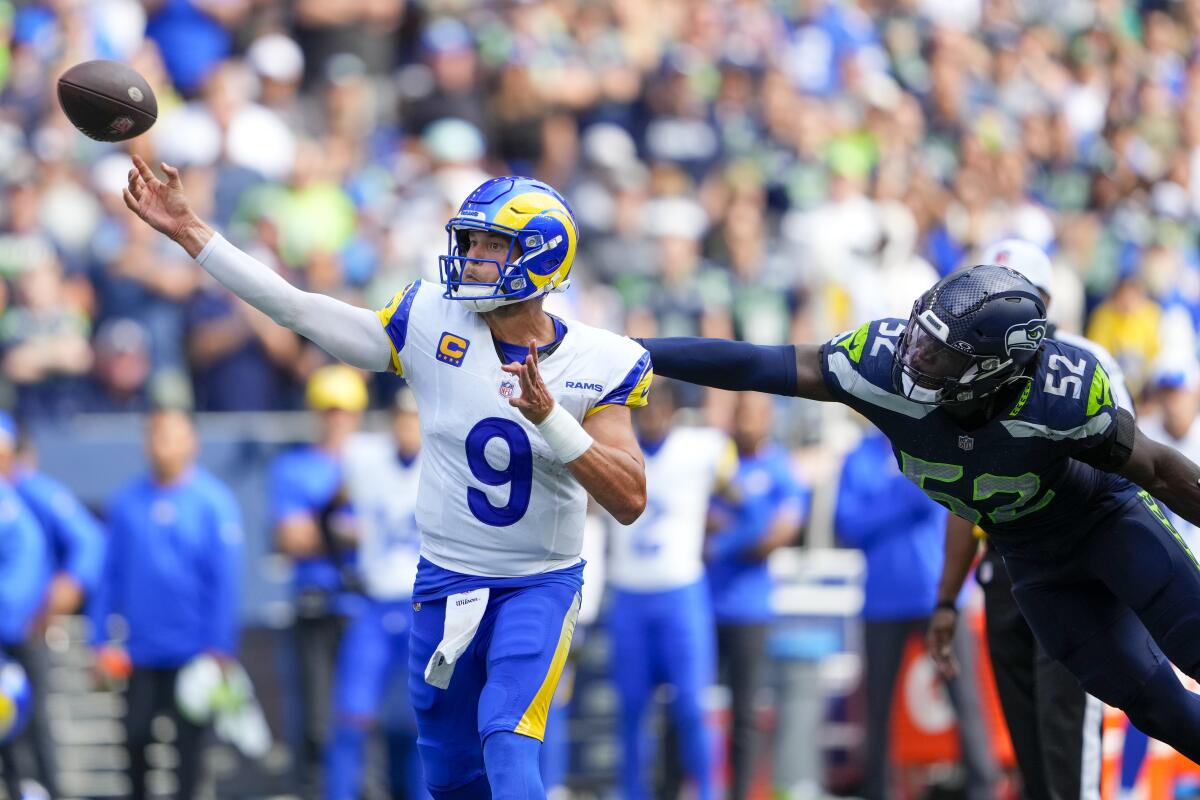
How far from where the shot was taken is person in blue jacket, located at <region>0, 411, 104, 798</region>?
910 cm

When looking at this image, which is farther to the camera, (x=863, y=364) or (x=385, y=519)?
(x=385, y=519)

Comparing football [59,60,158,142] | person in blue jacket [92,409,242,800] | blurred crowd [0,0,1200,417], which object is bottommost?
person in blue jacket [92,409,242,800]

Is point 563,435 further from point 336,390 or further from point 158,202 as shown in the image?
point 336,390

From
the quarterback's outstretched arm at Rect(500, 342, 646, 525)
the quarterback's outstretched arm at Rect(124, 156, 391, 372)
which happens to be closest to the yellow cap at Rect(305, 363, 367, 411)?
the quarterback's outstretched arm at Rect(124, 156, 391, 372)

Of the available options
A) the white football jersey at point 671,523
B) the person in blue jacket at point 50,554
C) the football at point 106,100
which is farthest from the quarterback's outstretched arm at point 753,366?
the person in blue jacket at point 50,554

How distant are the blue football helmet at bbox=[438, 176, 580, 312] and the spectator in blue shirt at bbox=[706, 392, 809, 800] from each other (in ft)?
13.8

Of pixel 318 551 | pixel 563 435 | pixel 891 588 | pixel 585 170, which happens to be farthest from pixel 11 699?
pixel 585 170

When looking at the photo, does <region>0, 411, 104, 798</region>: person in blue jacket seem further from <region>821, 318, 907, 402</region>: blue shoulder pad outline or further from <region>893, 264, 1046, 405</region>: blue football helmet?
<region>893, 264, 1046, 405</region>: blue football helmet

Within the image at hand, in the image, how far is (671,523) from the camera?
30.8 feet

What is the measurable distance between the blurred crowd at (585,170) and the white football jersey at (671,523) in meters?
1.42

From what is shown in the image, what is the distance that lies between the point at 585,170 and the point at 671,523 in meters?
3.74

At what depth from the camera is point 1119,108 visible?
16.2 metres

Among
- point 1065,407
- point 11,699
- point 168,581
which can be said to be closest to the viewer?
point 1065,407

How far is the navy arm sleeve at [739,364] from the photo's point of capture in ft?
18.2
